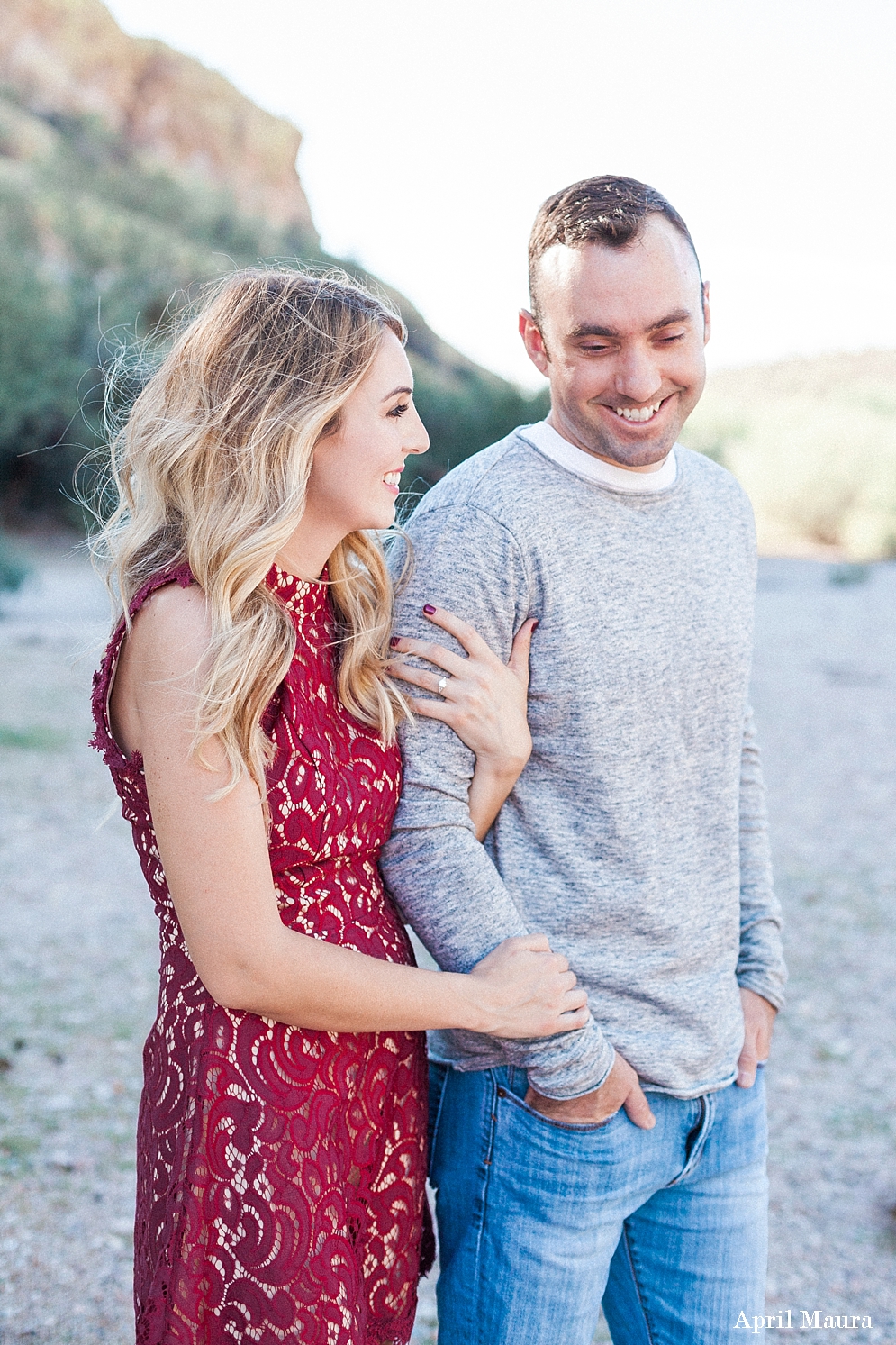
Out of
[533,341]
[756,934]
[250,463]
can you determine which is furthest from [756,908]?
[250,463]

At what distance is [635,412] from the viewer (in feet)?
5.65

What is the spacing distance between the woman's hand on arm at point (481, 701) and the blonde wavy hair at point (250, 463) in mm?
58

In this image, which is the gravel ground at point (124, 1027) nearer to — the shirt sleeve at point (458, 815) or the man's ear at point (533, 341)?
the shirt sleeve at point (458, 815)

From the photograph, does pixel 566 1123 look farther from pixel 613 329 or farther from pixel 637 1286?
pixel 613 329

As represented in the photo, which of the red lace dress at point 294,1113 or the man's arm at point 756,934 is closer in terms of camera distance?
the red lace dress at point 294,1113

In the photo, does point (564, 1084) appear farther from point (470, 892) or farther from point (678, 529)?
point (678, 529)

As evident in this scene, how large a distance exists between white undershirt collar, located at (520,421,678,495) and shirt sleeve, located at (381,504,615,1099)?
0.58ft

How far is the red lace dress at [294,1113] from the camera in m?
1.44

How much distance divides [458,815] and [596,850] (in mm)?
223

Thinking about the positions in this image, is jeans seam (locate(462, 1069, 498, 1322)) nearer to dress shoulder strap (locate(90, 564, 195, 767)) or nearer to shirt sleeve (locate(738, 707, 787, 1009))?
shirt sleeve (locate(738, 707, 787, 1009))

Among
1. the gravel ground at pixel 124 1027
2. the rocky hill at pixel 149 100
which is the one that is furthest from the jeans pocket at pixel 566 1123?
the rocky hill at pixel 149 100

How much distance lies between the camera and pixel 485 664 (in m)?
1.65

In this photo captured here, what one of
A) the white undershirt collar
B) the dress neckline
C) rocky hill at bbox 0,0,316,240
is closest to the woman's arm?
the dress neckline

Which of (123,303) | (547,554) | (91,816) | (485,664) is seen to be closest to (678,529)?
(547,554)
